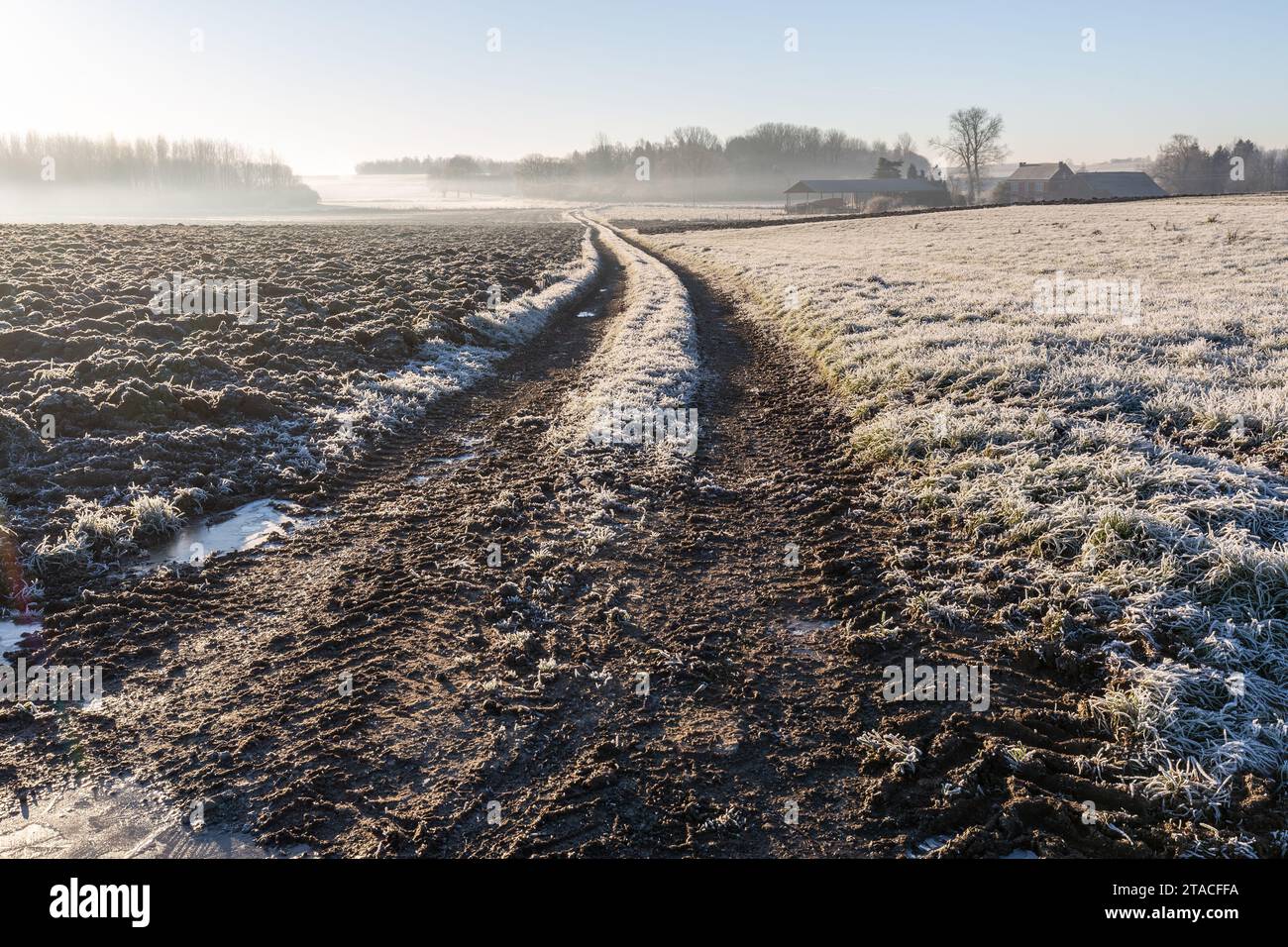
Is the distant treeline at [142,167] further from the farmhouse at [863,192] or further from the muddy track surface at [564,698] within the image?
the muddy track surface at [564,698]

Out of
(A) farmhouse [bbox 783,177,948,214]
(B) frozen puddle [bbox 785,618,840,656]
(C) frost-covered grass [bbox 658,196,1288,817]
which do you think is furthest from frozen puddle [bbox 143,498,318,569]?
(A) farmhouse [bbox 783,177,948,214]

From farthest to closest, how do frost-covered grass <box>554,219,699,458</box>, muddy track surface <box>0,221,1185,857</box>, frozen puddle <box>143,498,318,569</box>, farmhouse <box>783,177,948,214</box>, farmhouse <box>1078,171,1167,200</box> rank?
farmhouse <box>1078,171,1167,200</box>
farmhouse <box>783,177,948,214</box>
frost-covered grass <box>554,219,699,458</box>
frozen puddle <box>143,498,318,569</box>
muddy track surface <box>0,221,1185,857</box>

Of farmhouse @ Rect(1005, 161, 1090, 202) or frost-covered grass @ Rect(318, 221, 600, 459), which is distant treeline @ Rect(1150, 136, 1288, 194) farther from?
frost-covered grass @ Rect(318, 221, 600, 459)

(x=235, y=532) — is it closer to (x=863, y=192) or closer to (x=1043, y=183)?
(x=863, y=192)

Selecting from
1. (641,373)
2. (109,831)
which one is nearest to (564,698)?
(109,831)

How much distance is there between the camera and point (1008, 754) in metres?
4.15

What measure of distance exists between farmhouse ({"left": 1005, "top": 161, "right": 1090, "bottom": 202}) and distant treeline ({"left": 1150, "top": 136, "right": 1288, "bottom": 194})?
33256mm

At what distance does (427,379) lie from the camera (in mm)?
13656

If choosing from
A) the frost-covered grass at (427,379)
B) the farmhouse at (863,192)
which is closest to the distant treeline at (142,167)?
the farmhouse at (863,192)

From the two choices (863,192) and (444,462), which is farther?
(863,192)

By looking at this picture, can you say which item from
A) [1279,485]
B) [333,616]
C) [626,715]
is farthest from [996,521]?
[333,616]

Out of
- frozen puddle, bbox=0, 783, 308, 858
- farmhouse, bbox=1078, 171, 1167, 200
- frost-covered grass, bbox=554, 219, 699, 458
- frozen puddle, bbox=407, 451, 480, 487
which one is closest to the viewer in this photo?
frozen puddle, bbox=0, 783, 308, 858

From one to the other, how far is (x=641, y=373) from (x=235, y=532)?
8.00 meters

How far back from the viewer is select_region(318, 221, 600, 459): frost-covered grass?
11.0m
